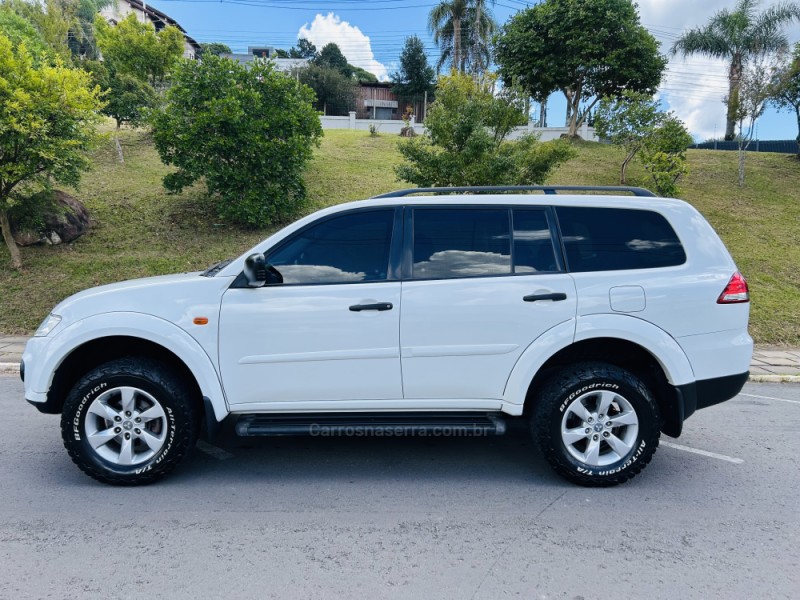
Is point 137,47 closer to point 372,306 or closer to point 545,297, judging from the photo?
point 372,306

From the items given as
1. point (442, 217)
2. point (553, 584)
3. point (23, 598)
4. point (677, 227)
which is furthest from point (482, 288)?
point (23, 598)

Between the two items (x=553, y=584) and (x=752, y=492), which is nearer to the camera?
(x=553, y=584)

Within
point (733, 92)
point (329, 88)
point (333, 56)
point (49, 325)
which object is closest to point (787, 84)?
point (733, 92)

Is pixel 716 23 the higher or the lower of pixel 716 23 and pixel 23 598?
the higher

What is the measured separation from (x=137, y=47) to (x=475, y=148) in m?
16.4

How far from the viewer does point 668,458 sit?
4.39m

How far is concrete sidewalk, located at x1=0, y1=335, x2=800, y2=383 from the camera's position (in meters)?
7.17

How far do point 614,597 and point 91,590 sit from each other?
8.31 ft

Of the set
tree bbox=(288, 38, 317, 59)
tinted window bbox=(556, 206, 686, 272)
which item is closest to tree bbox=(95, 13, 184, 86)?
tinted window bbox=(556, 206, 686, 272)

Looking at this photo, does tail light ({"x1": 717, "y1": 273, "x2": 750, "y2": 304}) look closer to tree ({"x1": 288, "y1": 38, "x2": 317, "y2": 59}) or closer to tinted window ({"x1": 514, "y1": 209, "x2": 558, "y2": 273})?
tinted window ({"x1": 514, "y1": 209, "x2": 558, "y2": 273})

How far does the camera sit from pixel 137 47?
20.6 m

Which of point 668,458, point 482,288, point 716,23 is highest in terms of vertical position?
point 716,23

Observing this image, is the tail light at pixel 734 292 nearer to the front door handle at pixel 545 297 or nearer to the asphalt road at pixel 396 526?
the front door handle at pixel 545 297

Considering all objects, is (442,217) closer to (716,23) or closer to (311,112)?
(311,112)
